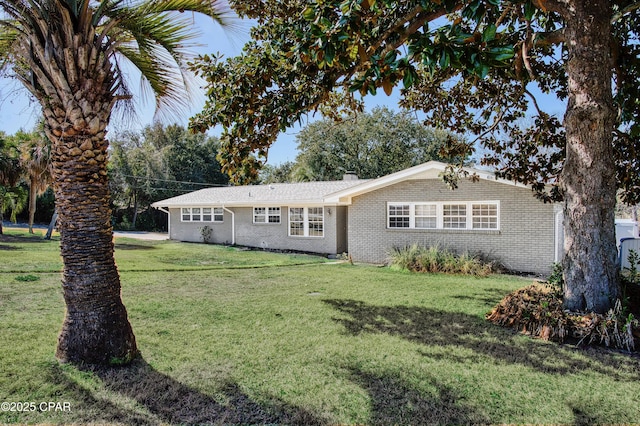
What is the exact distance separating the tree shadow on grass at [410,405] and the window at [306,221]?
541 inches

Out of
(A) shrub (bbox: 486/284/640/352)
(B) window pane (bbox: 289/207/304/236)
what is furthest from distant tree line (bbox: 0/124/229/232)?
(A) shrub (bbox: 486/284/640/352)

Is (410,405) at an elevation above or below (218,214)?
below

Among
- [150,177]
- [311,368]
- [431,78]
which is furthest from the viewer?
[150,177]

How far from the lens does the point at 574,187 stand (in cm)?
611

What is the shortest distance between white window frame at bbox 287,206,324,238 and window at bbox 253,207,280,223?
0.88 meters

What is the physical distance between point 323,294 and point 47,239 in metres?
18.9

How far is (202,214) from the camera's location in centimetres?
2270

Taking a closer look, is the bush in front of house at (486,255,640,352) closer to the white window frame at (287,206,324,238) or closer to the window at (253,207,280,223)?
the white window frame at (287,206,324,238)

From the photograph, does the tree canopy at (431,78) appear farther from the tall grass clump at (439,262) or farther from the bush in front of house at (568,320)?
the tall grass clump at (439,262)

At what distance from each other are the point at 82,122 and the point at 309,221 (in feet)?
47.4

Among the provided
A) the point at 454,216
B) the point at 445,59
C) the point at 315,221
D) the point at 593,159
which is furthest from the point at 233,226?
the point at 445,59

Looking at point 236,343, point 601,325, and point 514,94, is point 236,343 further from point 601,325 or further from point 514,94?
point 514,94

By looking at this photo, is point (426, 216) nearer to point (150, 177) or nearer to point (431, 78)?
point (431, 78)

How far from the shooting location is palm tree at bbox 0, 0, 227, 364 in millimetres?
3975
